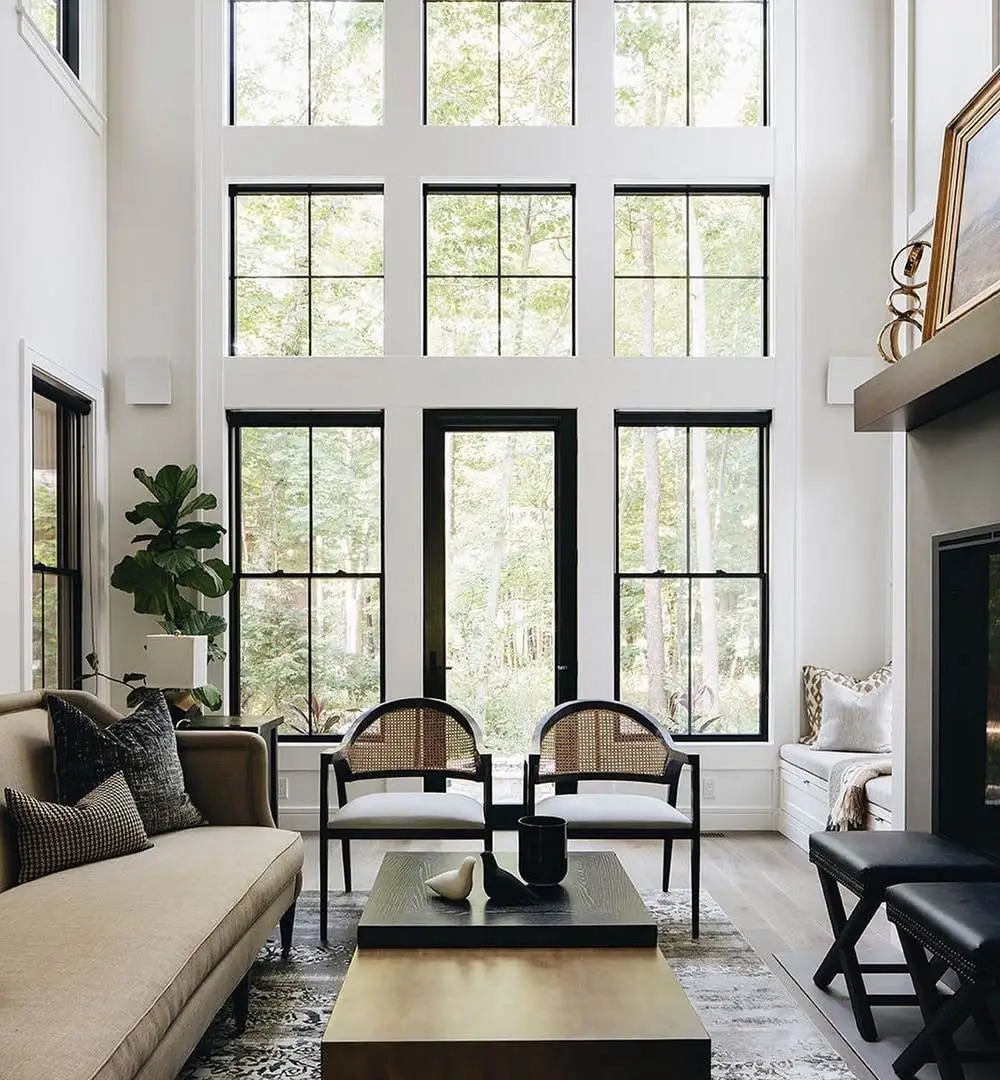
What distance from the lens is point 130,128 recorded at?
5.71 metres

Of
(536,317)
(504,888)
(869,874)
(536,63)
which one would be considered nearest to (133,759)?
(504,888)

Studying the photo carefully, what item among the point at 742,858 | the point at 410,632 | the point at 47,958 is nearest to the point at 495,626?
the point at 410,632

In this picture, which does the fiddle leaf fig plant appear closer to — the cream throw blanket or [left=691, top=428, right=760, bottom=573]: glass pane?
[left=691, top=428, right=760, bottom=573]: glass pane

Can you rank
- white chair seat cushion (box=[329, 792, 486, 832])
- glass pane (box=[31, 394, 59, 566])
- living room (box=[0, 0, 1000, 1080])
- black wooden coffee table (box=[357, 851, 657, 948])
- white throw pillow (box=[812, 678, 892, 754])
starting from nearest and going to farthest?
black wooden coffee table (box=[357, 851, 657, 948])
white chair seat cushion (box=[329, 792, 486, 832])
glass pane (box=[31, 394, 59, 566])
white throw pillow (box=[812, 678, 892, 754])
living room (box=[0, 0, 1000, 1080])

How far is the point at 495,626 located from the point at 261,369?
1.77 meters

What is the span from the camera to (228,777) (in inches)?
146

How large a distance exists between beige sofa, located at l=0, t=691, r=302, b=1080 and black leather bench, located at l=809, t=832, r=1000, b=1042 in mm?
1632

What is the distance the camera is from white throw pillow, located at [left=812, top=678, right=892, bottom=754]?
17.5 ft

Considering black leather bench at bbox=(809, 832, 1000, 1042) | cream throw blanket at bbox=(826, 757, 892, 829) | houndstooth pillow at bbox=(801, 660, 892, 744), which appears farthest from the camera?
houndstooth pillow at bbox=(801, 660, 892, 744)

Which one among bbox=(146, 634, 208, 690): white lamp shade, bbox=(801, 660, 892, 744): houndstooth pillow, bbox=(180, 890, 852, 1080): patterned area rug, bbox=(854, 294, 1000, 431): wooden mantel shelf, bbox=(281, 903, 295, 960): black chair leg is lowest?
bbox=(180, 890, 852, 1080): patterned area rug

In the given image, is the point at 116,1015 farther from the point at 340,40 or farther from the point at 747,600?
the point at 340,40

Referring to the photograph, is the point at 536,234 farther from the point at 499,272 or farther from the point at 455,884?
the point at 455,884

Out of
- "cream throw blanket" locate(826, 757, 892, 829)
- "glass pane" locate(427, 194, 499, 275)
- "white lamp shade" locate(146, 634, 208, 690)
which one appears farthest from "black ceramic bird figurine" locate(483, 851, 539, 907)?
"glass pane" locate(427, 194, 499, 275)

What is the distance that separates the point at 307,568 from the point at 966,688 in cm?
340
